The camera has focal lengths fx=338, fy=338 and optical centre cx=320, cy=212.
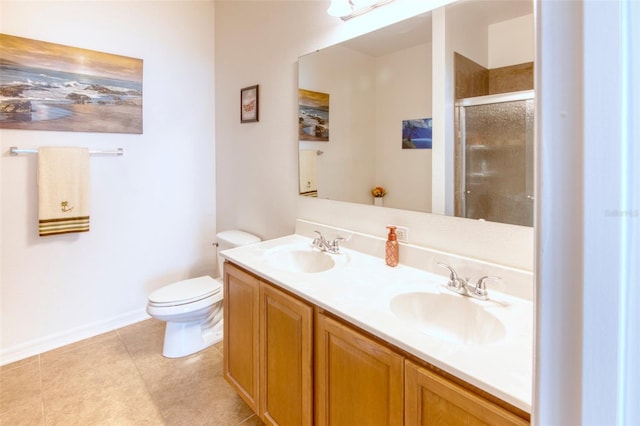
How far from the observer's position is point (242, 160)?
2561mm

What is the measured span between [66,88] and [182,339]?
1.77 metres

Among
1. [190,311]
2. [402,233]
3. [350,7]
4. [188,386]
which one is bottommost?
[188,386]

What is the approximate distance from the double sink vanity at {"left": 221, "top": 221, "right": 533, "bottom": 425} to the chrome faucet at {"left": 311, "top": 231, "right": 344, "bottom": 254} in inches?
1.0

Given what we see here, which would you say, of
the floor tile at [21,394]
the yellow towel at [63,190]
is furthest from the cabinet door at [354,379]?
the yellow towel at [63,190]

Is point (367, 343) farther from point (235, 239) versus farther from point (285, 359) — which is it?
point (235, 239)

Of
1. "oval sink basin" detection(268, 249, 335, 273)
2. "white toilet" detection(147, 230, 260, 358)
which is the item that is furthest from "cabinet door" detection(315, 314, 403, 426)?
"white toilet" detection(147, 230, 260, 358)

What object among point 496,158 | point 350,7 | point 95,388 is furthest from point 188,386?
point 350,7

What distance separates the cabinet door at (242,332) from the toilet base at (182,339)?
0.60 meters

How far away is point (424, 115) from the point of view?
1.45m

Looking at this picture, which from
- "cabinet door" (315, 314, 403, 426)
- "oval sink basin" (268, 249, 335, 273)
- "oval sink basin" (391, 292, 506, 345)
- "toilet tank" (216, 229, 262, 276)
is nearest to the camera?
"cabinet door" (315, 314, 403, 426)

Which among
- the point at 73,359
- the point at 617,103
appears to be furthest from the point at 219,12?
the point at 617,103

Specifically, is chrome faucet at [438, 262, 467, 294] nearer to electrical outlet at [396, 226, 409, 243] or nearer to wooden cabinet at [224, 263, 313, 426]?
electrical outlet at [396, 226, 409, 243]

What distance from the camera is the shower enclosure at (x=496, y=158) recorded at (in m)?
1.15

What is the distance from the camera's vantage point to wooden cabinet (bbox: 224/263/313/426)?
1.22 m
